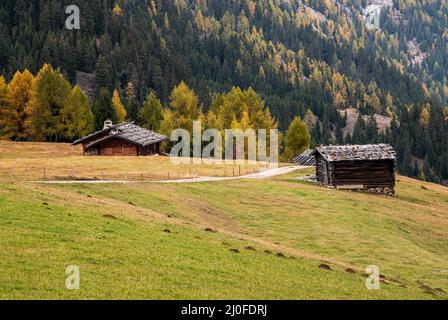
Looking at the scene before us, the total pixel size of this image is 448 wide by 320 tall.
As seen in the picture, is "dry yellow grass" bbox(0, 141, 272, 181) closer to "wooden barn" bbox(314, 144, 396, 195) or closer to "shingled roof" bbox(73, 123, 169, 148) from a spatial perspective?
"shingled roof" bbox(73, 123, 169, 148)

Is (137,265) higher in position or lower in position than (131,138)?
lower

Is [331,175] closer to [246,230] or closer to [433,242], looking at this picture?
[433,242]

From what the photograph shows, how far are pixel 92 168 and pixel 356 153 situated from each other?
3126cm

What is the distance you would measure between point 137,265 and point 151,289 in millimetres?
3270

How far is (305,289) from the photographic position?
24312 millimetres

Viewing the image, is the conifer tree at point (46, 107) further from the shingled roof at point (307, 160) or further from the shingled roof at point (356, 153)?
the shingled roof at point (356, 153)

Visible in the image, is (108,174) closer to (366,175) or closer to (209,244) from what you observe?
(366,175)

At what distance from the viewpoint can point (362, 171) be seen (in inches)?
2803

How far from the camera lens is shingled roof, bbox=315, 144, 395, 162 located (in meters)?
70.5

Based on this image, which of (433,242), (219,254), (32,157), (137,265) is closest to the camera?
(137,265)

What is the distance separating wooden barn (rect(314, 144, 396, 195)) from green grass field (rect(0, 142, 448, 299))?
38.6ft

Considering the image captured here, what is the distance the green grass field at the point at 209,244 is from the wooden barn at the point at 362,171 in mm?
11771

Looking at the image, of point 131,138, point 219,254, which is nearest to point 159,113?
point 131,138

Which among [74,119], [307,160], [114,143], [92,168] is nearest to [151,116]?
[74,119]
